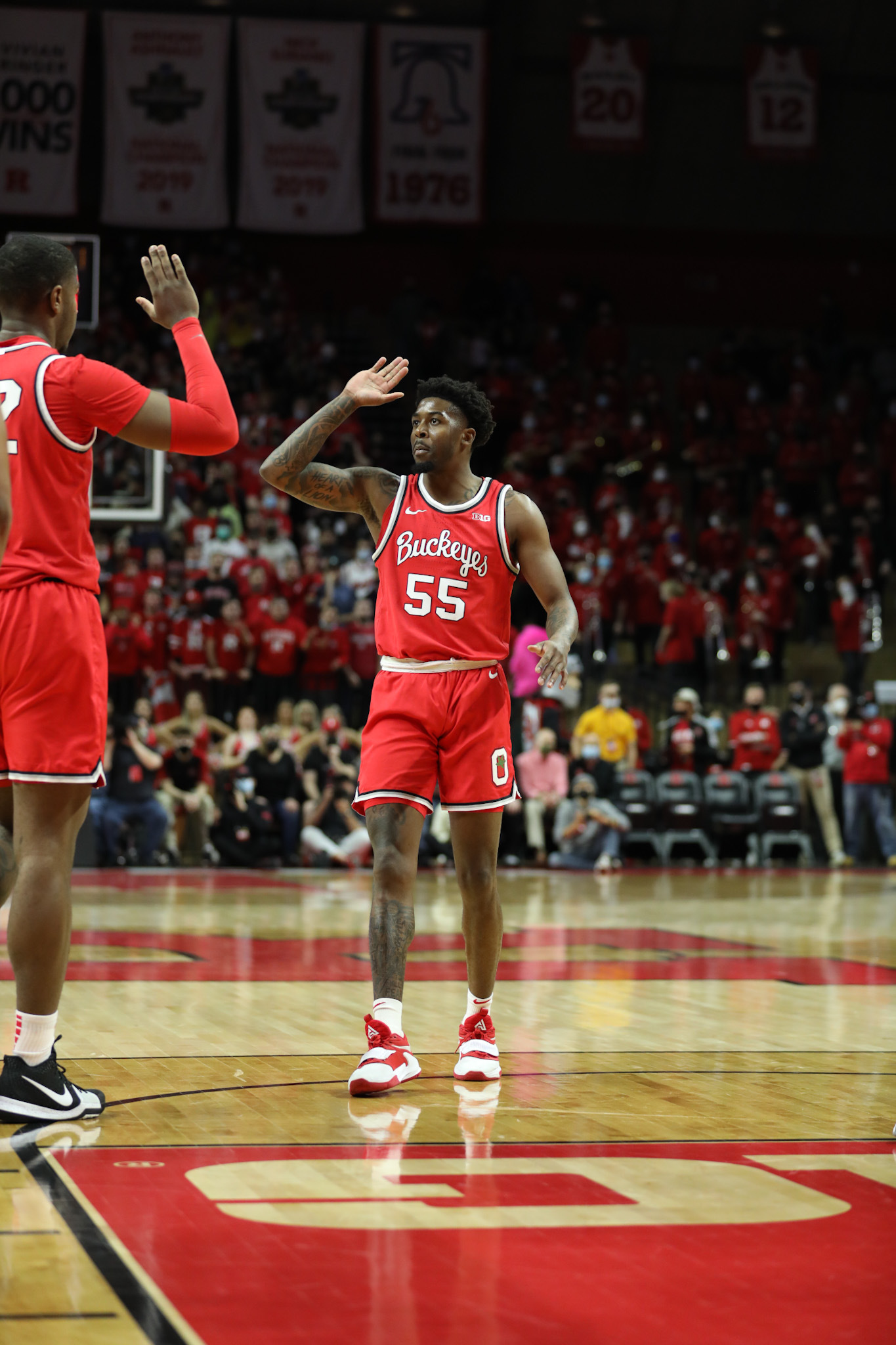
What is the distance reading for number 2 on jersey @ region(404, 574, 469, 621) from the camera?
5.47 meters

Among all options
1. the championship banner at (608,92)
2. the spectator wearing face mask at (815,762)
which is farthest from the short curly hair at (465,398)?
the championship banner at (608,92)

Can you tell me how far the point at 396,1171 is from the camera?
3971mm

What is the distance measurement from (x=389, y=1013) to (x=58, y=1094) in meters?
1.07

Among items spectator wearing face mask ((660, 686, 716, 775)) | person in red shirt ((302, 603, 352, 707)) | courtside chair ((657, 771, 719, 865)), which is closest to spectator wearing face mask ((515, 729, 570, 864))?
courtside chair ((657, 771, 719, 865))

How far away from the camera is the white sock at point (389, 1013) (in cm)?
514

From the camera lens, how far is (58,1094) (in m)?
4.51

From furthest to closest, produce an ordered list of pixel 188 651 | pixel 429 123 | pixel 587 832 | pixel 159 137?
1. pixel 429 123
2. pixel 159 137
3. pixel 188 651
4. pixel 587 832

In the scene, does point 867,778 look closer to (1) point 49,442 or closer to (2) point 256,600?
(2) point 256,600

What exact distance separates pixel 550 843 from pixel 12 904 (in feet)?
43.1

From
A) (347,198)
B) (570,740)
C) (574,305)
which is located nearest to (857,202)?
(574,305)

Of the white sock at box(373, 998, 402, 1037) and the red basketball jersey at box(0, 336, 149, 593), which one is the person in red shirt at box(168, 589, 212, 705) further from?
the red basketball jersey at box(0, 336, 149, 593)

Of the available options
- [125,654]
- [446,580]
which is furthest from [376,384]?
[125,654]

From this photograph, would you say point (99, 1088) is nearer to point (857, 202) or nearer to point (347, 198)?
point (347, 198)

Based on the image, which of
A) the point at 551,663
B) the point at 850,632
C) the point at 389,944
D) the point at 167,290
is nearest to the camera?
the point at 167,290
